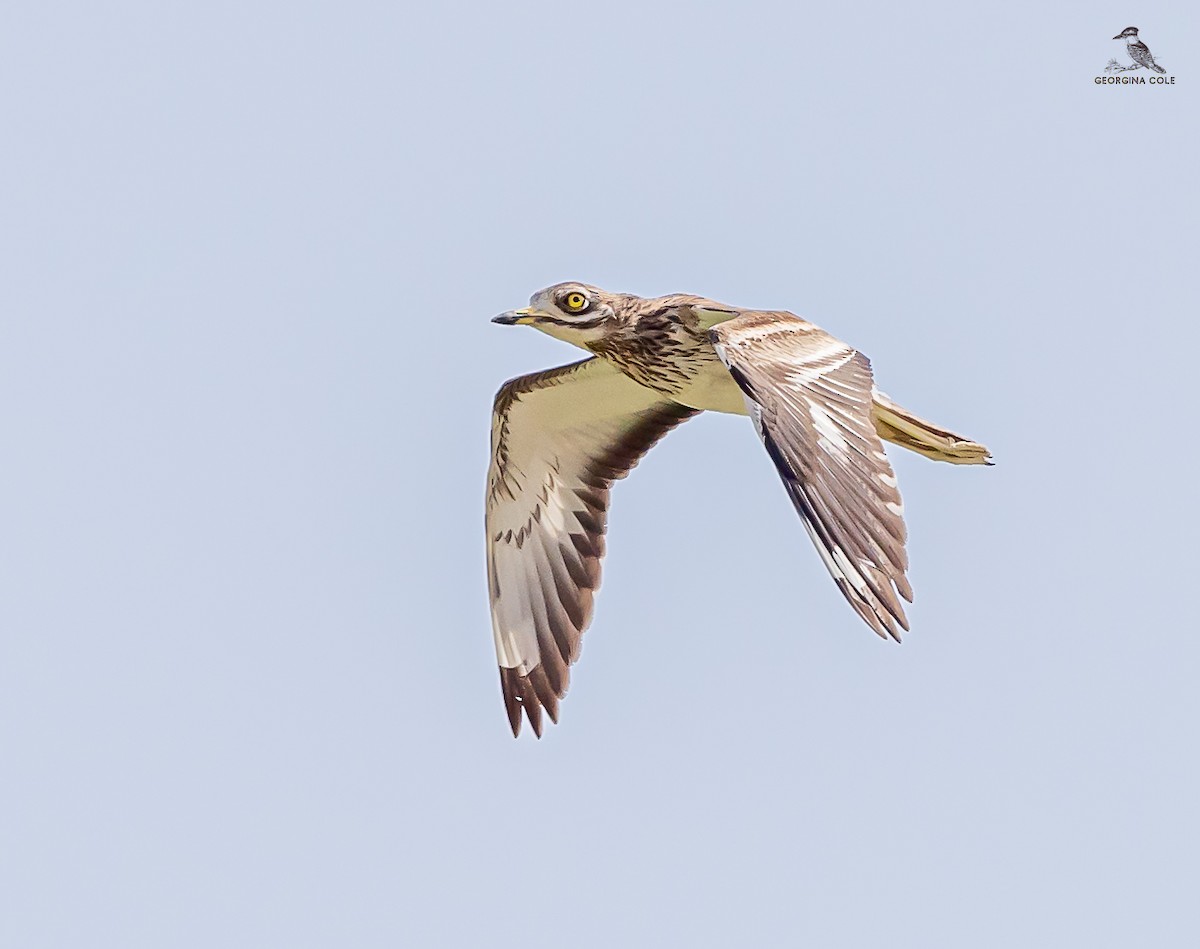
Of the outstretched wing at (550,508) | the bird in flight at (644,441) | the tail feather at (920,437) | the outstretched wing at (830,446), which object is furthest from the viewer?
the outstretched wing at (550,508)

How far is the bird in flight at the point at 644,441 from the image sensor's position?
9891 mm

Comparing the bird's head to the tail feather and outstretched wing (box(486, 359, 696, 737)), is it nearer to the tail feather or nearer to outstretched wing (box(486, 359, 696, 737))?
outstretched wing (box(486, 359, 696, 737))

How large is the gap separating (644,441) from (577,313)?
6.45ft

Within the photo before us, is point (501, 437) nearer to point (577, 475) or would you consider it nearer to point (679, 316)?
point (577, 475)

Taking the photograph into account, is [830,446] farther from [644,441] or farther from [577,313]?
[644,441]

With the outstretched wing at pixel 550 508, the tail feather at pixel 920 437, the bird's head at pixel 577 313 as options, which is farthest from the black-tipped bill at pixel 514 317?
the tail feather at pixel 920 437

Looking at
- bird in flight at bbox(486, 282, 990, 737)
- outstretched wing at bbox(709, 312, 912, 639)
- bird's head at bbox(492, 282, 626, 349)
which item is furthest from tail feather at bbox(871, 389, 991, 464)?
bird's head at bbox(492, 282, 626, 349)

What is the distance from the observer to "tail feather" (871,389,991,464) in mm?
12469

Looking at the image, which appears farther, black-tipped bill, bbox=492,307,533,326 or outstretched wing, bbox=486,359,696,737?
outstretched wing, bbox=486,359,696,737

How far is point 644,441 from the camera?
1434 centimetres

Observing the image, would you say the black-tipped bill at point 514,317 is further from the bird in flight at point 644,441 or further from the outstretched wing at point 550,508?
the outstretched wing at point 550,508

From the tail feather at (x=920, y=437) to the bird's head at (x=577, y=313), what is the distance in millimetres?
1737

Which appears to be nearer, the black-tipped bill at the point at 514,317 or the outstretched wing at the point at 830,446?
the outstretched wing at the point at 830,446

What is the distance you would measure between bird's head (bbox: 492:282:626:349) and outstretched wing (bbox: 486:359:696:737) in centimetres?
116
